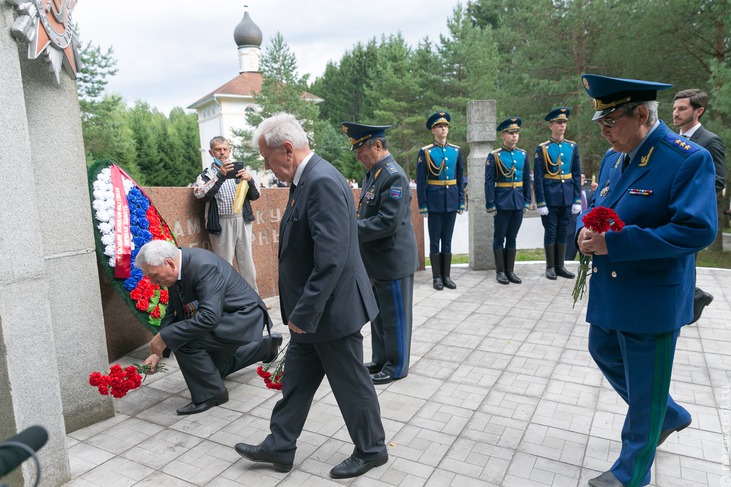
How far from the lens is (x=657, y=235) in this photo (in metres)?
→ 2.18

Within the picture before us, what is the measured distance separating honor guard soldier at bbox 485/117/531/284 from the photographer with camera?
343cm

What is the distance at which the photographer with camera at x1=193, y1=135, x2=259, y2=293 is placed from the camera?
5926 mm

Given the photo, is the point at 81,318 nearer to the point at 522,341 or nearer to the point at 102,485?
the point at 102,485

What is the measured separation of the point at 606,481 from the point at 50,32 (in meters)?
3.84

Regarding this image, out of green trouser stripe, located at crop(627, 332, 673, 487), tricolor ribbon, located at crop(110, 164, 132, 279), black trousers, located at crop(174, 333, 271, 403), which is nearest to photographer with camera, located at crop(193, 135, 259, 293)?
tricolor ribbon, located at crop(110, 164, 132, 279)

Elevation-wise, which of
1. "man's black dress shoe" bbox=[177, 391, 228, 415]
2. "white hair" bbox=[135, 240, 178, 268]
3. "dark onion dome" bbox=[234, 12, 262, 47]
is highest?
"dark onion dome" bbox=[234, 12, 262, 47]

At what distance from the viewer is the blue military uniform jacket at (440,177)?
7266mm

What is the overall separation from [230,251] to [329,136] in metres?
35.8

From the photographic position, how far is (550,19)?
643 inches

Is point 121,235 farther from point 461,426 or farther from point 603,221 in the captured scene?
point 603,221

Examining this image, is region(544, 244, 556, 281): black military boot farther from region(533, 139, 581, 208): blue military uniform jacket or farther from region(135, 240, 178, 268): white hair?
region(135, 240, 178, 268): white hair

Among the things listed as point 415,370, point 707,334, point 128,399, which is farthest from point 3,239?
point 707,334

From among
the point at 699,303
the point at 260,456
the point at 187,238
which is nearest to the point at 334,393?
the point at 260,456

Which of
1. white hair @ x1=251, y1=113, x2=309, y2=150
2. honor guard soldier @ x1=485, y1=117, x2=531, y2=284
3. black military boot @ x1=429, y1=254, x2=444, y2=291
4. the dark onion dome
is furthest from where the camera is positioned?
the dark onion dome
